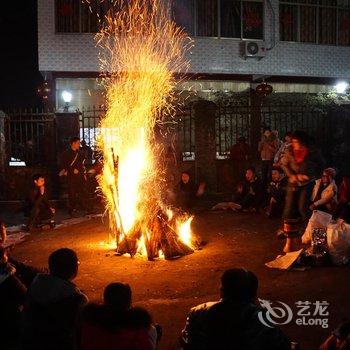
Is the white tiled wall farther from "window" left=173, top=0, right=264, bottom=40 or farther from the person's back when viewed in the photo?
the person's back

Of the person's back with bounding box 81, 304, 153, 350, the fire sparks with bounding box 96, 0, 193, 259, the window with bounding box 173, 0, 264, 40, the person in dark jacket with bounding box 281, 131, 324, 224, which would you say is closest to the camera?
the person's back with bounding box 81, 304, 153, 350

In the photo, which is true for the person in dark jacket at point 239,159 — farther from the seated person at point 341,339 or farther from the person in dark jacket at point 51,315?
the person in dark jacket at point 51,315

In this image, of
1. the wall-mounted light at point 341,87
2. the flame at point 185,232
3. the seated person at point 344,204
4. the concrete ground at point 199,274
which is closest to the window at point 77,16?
the concrete ground at point 199,274

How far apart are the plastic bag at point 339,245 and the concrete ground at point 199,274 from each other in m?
0.17

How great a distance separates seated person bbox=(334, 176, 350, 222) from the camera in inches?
371

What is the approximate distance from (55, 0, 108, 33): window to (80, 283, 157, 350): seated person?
17.2 m

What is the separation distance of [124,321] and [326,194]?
814 centimetres

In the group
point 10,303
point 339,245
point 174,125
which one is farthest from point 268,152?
point 10,303

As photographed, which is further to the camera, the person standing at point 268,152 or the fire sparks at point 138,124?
the person standing at point 268,152

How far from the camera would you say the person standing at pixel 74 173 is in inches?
567

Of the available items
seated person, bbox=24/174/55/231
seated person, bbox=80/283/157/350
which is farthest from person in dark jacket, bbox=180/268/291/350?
seated person, bbox=24/174/55/231

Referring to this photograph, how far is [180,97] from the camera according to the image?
2148 centimetres

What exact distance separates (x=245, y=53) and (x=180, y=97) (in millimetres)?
3038

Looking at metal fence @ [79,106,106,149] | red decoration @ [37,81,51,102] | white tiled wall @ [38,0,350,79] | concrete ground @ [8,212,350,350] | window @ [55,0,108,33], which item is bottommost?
concrete ground @ [8,212,350,350]
